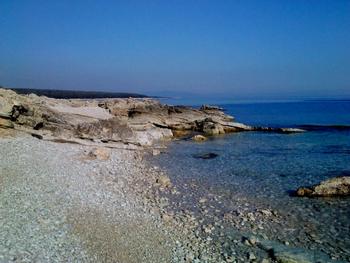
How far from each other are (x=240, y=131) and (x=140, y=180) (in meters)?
33.2

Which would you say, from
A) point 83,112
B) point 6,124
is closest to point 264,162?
point 83,112

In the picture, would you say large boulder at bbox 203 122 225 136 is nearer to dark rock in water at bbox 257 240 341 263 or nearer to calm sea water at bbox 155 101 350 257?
calm sea water at bbox 155 101 350 257

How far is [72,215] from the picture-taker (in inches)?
475

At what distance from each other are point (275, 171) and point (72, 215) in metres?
14.6

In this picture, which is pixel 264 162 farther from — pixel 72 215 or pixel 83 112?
pixel 72 215

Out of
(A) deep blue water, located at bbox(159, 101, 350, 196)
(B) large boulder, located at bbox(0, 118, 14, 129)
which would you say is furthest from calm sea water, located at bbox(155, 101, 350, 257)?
(B) large boulder, located at bbox(0, 118, 14, 129)

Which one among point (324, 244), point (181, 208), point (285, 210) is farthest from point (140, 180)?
point (324, 244)

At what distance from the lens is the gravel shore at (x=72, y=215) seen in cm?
951

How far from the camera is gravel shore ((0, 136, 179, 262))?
9.51 meters

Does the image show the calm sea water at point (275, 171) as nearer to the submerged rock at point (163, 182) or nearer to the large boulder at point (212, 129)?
the submerged rock at point (163, 182)

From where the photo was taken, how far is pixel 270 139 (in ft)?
138

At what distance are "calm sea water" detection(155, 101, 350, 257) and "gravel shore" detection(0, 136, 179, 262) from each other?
419cm

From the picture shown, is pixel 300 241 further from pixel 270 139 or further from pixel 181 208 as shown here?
pixel 270 139

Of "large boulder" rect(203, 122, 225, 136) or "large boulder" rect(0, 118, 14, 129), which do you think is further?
"large boulder" rect(203, 122, 225, 136)
